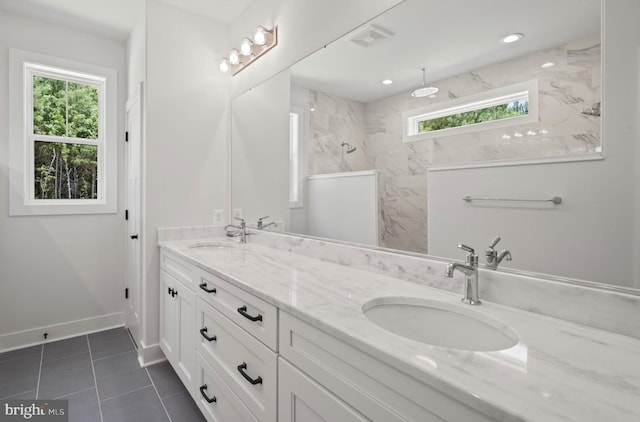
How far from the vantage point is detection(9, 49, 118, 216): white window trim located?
2.54m

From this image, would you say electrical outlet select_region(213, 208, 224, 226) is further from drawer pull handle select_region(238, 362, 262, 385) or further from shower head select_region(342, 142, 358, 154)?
drawer pull handle select_region(238, 362, 262, 385)

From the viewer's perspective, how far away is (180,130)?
248 centimetres

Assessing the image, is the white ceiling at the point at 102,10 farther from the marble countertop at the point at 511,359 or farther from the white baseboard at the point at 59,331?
the white baseboard at the point at 59,331

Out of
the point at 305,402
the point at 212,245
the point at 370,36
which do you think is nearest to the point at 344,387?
the point at 305,402

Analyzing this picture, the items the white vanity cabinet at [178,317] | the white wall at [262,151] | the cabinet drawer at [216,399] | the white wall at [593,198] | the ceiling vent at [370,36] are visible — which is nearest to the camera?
the white wall at [593,198]

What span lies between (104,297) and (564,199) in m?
3.49

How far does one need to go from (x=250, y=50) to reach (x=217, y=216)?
1299 mm

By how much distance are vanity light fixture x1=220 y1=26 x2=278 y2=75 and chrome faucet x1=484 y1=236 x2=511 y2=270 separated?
1.86m

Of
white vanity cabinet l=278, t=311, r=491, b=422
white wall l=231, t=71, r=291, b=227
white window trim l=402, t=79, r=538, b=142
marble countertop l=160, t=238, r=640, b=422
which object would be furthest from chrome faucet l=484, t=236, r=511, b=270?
white wall l=231, t=71, r=291, b=227

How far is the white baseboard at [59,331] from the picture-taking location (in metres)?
2.55

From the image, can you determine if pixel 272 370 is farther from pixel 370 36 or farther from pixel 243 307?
pixel 370 36

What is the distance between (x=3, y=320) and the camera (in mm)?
2541

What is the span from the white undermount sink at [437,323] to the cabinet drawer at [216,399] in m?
0.62

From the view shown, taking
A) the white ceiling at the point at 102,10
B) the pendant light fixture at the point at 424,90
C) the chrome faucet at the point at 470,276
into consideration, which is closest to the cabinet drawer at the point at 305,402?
the chrome faucet at the point at 470,276
